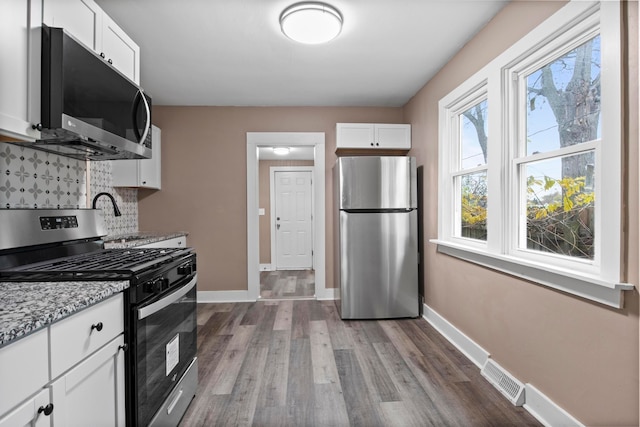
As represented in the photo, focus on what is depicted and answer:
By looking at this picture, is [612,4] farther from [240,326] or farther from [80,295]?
[240,326]

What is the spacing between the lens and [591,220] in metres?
1.54

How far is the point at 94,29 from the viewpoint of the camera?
1.61 meters

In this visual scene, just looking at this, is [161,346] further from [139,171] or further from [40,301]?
[139,171]

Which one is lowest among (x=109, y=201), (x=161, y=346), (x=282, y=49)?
(x=161, y=346)

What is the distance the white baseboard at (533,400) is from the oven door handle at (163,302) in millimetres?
1973

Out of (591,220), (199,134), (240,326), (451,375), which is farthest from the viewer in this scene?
(199,134)

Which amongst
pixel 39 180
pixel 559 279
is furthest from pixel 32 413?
pixel 559 279

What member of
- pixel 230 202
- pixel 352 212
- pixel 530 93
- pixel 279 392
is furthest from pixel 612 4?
pixel 230 202

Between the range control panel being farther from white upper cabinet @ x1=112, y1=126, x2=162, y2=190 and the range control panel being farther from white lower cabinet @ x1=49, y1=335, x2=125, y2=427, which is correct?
white upper cabinet @ x1=112, y1=126, x2=162, y2=190

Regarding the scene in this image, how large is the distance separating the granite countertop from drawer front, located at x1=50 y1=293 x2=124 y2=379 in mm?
40

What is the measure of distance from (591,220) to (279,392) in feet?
6.36

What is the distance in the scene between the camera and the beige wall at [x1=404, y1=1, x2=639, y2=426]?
1.27 metres

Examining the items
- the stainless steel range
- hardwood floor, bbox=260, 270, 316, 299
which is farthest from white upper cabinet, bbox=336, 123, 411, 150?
the stainless steel range

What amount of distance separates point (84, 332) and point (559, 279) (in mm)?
1999
